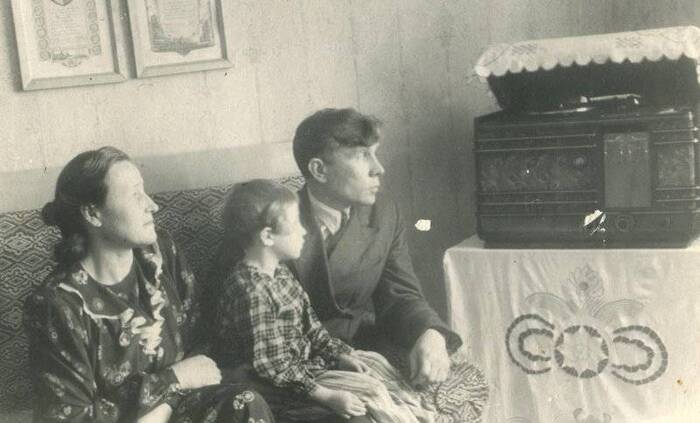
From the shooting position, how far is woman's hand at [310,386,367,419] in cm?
187

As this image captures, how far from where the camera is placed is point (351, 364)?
6.65 ft

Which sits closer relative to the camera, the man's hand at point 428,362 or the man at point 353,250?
the man's hand at point 428,362

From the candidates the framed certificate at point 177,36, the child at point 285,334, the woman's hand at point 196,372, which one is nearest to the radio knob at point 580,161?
the child at point 285,334

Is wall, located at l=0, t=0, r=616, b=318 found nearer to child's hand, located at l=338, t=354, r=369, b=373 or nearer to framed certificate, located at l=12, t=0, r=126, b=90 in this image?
framed certificate, located at l=12, t=0, r=126, b=90

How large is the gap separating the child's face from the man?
20cm

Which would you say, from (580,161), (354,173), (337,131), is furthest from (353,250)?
(580,161)

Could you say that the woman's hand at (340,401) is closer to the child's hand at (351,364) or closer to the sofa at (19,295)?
the child's hand at (351,364)

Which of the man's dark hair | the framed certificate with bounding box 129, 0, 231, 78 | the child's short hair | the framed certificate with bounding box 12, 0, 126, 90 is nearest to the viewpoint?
the child's short hair

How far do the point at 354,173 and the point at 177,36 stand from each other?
2.48ft

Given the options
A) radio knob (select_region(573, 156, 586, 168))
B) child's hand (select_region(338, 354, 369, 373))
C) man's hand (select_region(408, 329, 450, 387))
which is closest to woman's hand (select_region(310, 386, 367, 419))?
child's hand (select_region(338, 354, 369, 373))

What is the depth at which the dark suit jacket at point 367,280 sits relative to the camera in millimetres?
2238

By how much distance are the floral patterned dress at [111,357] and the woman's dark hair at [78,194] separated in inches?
1.6

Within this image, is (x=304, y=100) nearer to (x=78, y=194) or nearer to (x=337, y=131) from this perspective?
(x=337, y=131)

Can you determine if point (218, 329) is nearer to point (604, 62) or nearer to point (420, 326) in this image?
point (420, 326)
